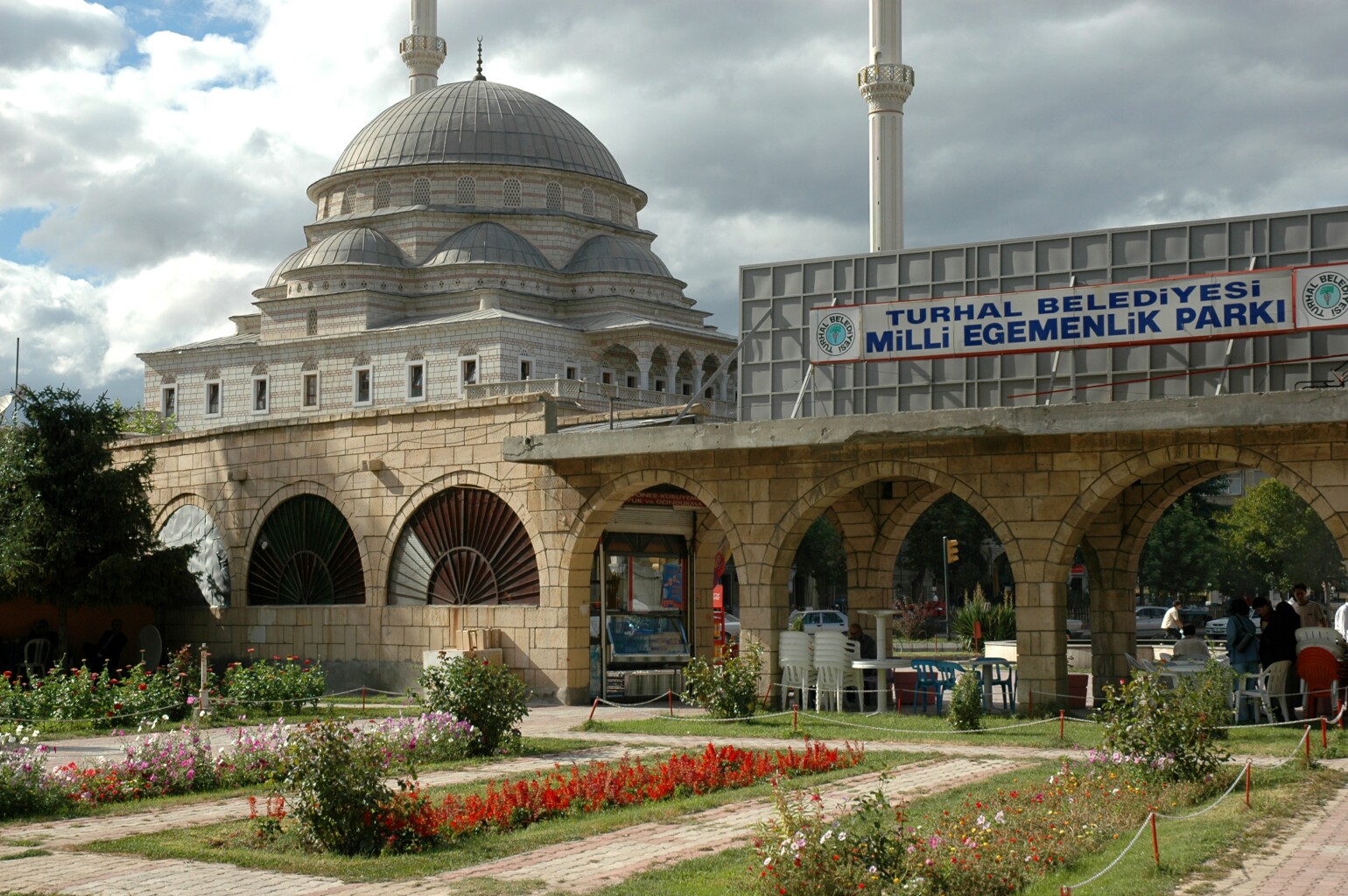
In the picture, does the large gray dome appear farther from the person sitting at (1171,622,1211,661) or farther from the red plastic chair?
the red plastic chair

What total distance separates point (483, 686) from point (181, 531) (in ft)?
43.2

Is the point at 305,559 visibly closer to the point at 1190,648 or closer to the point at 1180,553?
the point at 1190,648

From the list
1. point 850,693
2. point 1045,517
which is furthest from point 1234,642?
point 850,693

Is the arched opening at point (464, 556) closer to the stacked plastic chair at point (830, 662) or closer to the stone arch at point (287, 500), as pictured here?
the stone arch at point (287, 500)

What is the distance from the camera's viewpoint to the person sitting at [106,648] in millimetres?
21938

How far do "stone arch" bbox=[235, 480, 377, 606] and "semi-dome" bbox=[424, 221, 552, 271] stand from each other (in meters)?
37.5

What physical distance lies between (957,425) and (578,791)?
7022 mm

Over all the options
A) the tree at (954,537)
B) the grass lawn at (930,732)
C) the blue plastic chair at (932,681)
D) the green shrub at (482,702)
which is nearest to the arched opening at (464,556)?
the grass lawn at (930,732)

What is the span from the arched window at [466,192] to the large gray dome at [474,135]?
0.99 metres

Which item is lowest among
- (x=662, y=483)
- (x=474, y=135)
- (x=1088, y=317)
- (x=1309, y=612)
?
(x=1309, y=612)

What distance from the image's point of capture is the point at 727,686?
15852 mm

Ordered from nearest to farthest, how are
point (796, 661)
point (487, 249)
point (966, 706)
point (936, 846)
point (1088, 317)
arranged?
point (936, 846), point (966, 706), point (1088, 317), point (796, 661), point (487, 249)

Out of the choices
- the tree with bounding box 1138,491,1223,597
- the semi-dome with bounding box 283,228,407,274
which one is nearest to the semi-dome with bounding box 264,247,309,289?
the semi-dome with bounding box 283,228,407,274

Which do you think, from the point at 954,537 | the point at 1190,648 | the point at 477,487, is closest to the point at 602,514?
the point at 477,487
